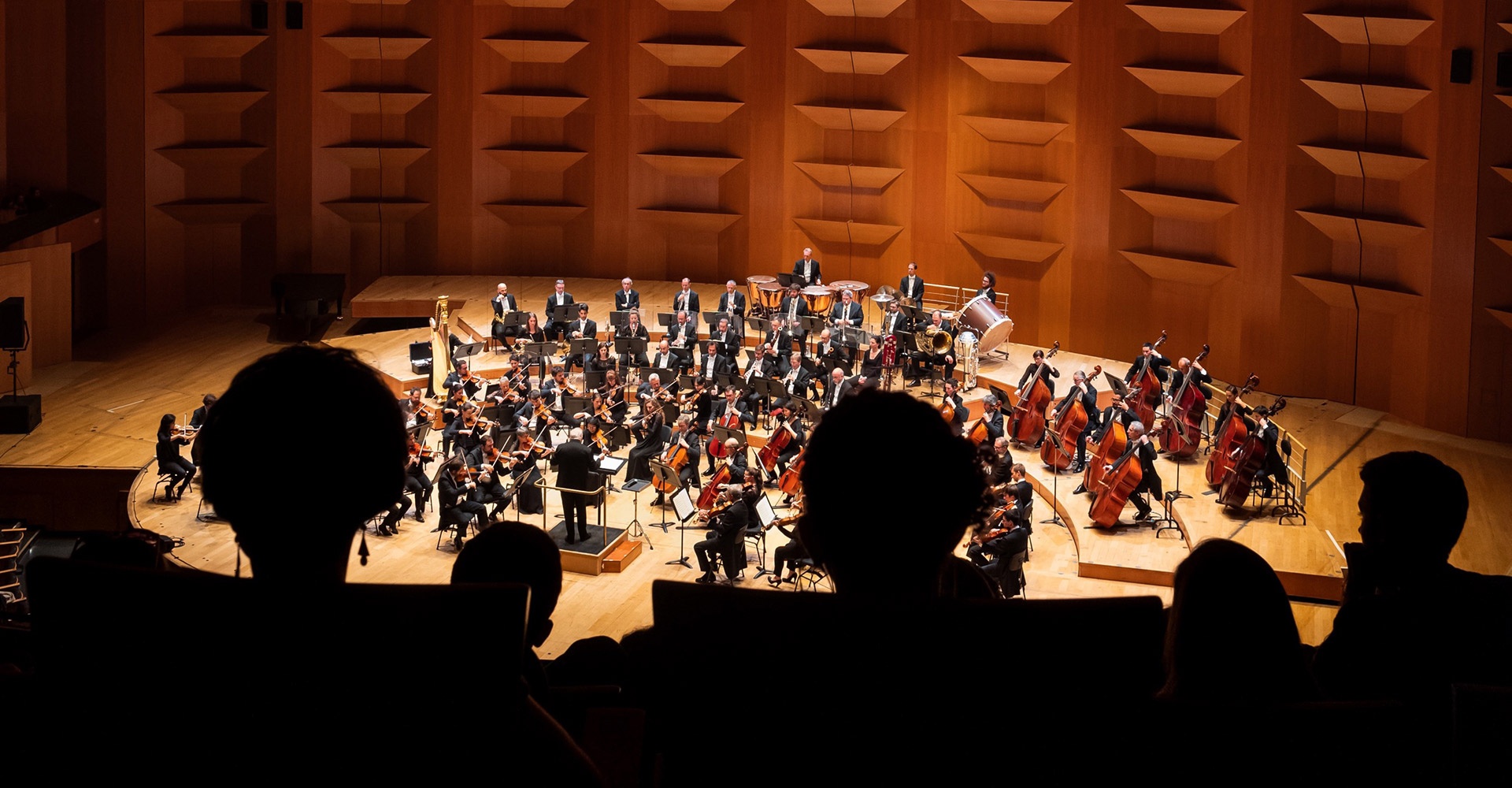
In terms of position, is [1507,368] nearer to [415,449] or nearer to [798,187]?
[798,187]

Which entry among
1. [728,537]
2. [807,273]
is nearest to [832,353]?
[807,273]

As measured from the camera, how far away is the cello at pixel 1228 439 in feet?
37.2

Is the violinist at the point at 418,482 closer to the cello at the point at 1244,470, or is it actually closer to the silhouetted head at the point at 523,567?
the cello at the point at 1244,470

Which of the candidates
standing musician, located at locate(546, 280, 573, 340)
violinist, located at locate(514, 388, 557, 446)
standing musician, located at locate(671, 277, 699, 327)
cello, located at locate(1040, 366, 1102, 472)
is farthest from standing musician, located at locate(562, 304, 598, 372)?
cello, located at locate(1040, 366, 1102, 472)

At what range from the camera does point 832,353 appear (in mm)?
14086

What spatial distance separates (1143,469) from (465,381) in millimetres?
6689

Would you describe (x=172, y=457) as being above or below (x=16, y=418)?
below

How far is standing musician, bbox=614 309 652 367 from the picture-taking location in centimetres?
1453

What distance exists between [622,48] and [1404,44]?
10068 millimetres

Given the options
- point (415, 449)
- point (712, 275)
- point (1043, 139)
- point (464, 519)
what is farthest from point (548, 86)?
point (464, 519)

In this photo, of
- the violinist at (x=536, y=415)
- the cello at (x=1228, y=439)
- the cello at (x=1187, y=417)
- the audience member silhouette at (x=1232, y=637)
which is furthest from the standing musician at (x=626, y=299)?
the audience member silhouette at (x=1232, y=637)

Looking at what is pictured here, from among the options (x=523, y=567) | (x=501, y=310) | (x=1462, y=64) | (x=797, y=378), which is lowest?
(x=797, y=378)

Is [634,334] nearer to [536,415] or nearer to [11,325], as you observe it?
[536,415]

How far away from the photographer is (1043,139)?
652 inches
